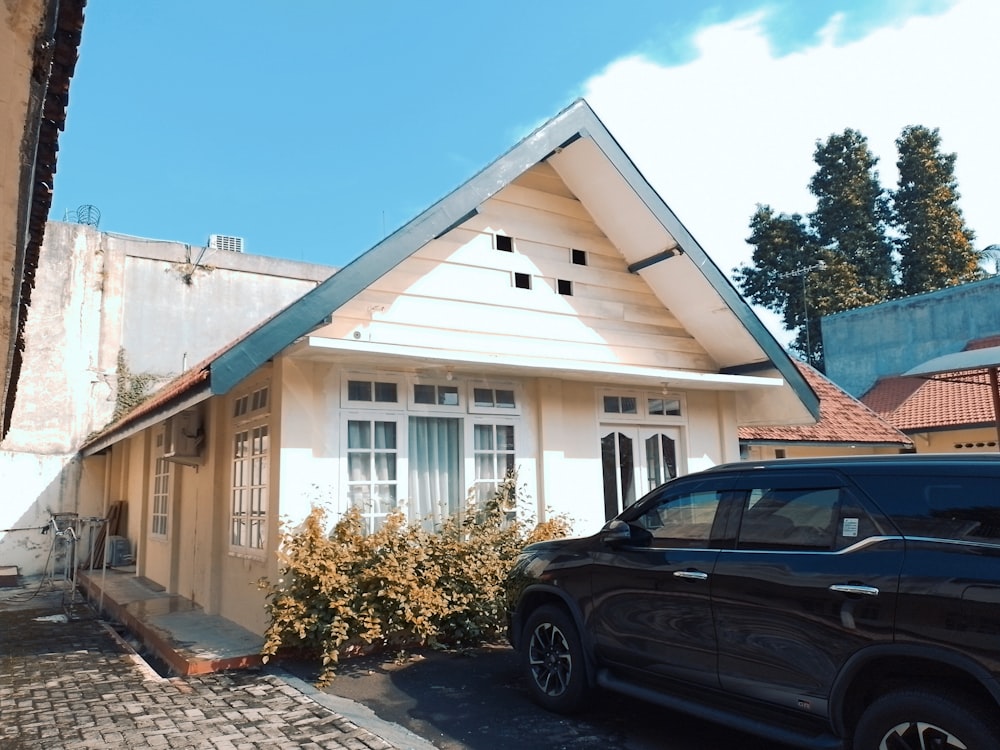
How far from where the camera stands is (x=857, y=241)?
32.3 m

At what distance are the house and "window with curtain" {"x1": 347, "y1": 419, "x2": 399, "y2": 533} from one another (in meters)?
0.02

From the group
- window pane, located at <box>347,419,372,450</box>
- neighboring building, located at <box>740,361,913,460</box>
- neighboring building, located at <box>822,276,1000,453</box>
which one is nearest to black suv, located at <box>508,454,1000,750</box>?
window pane, located at <box>347,419,372,450</box>

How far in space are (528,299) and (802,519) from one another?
5165 mm

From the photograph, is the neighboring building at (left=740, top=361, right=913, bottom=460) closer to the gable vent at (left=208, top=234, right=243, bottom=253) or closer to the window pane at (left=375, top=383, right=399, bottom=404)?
the window pane at (left=375, top=383, right=399, bottom=404)

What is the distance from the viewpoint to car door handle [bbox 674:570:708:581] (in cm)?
459

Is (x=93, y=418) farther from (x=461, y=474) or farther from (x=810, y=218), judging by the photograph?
(x=810, y=218)

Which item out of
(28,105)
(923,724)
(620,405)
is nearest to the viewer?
(28,105)

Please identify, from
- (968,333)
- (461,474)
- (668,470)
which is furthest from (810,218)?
(461,474)

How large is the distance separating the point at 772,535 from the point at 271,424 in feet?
16.4

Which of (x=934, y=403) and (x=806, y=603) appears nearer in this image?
(x=806, y=603)

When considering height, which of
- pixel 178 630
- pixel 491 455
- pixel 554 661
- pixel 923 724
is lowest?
pixel 178 630

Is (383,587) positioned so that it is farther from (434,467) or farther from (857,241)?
(857,241)

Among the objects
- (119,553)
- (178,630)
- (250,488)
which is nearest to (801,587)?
(250,488)

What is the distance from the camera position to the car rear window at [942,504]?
3.54 meters
